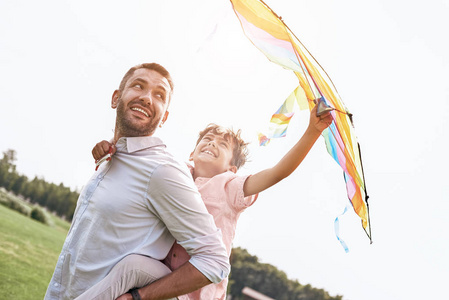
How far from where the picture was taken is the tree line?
4009cm

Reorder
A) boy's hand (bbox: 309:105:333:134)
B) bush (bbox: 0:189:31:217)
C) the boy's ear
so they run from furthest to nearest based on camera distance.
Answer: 1. bush (bbox: 0:189:31:217)
2. the boy's ear
3. boy's hand (bbox: 309:105:333:134)

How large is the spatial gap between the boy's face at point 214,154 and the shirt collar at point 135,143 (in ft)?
2.85

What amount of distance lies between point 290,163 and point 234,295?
4216 cm

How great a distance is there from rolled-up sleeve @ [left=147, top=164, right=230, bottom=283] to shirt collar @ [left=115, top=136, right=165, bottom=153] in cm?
24

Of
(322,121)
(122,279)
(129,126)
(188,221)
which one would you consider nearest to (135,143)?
(129,126)

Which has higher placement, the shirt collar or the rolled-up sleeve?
the shirt collar

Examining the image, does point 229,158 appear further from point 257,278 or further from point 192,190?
point 257,278

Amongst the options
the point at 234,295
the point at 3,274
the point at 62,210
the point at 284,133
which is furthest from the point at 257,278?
the point at 284,133

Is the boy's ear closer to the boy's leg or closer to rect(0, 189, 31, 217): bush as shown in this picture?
the boy's leg

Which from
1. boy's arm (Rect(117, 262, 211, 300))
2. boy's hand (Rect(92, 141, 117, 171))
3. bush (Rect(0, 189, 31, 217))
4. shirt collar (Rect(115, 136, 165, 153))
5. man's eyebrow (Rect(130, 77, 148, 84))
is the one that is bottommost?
bush (Rect(0, 189, 31, 217))

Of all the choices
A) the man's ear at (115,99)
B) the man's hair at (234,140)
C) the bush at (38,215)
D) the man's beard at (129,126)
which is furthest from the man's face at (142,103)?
the bush at (38,215)

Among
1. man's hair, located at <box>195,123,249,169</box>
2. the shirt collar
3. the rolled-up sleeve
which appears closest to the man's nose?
the shirt collar

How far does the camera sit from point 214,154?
131 inches

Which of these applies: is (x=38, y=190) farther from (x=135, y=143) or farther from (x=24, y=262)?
(x=135, y=143)
